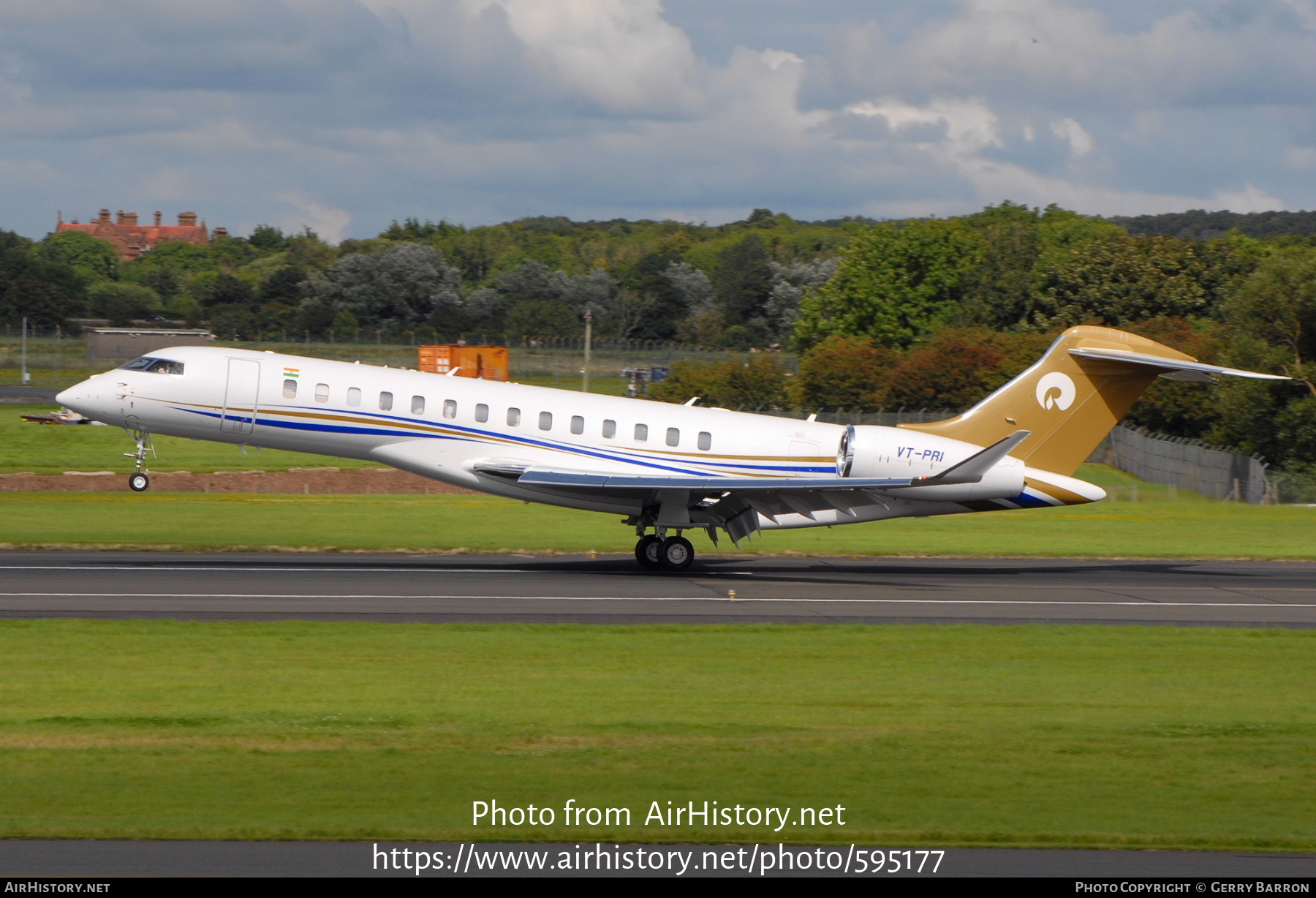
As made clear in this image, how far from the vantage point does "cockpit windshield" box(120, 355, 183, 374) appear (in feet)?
81.3

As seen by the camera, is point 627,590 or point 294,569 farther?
point 294,569

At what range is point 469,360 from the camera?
6506 cm

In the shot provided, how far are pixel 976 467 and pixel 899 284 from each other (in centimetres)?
8193

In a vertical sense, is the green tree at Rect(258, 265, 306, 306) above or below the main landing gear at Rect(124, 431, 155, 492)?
above

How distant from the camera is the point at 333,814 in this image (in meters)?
9.93

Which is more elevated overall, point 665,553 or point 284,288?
point 284,288

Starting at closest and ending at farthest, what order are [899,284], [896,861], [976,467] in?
[896,861]
[976,467]
[899,284]

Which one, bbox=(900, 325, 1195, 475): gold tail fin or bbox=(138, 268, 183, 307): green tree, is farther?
bbox=(138, 268, 183, 307): green tree

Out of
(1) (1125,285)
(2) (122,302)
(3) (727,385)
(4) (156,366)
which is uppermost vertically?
(1) (1125,285)

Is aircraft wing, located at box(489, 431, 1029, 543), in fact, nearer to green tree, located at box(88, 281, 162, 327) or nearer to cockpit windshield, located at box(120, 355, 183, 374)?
cockpit windshield, located at box(120, 355, 183, 374)

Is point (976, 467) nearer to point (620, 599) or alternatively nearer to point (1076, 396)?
point (1076, 396)

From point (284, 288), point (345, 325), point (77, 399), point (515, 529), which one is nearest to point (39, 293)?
point (284, 288)

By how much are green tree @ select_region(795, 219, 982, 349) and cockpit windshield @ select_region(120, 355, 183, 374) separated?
80.5m

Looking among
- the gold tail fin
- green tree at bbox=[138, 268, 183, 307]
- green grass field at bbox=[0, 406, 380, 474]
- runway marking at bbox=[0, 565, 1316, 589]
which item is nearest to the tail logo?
the gold tail fin
